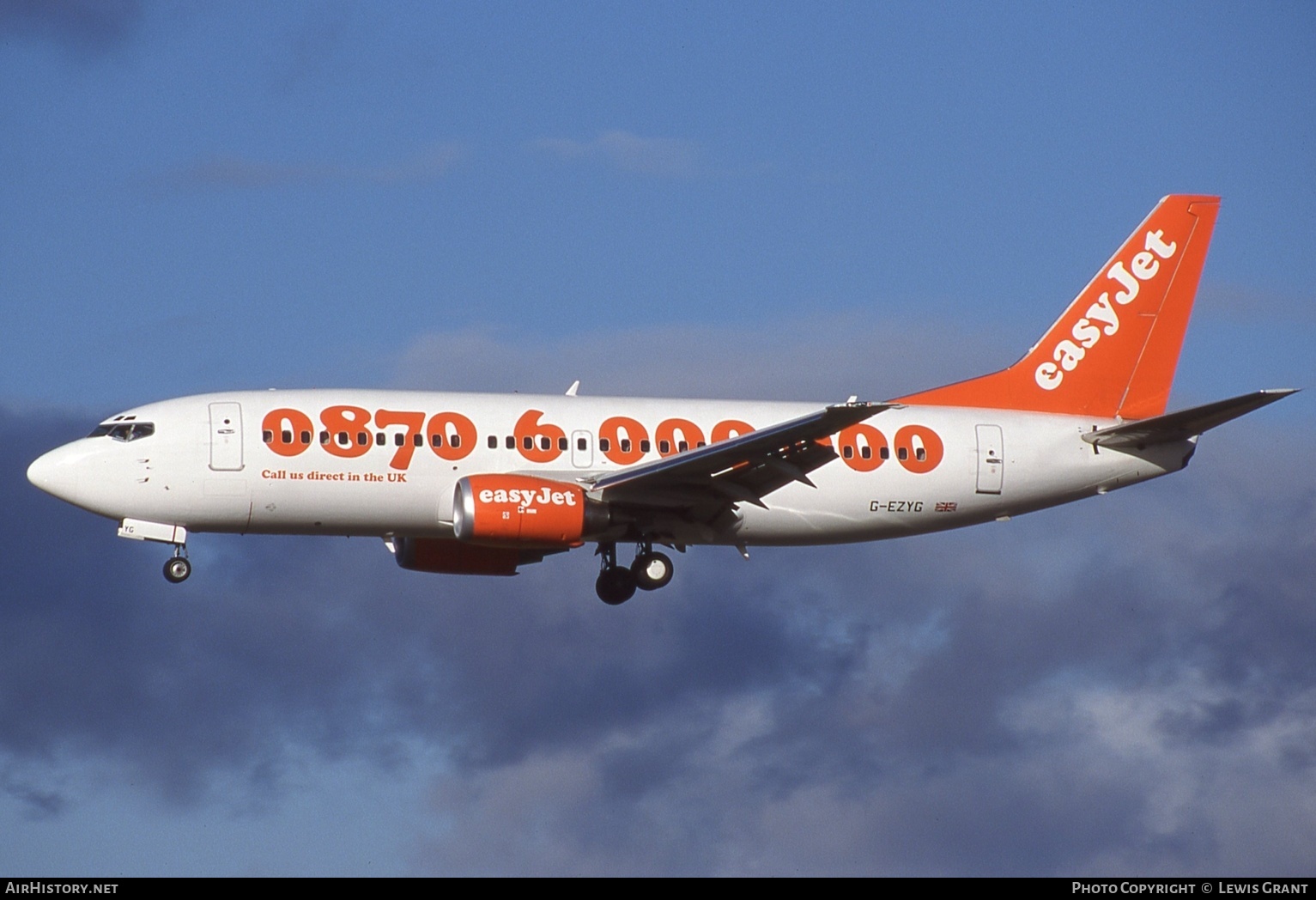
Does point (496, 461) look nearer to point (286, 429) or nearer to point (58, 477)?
point (286, 429)

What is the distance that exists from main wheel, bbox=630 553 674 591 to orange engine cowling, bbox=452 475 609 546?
11.8ft

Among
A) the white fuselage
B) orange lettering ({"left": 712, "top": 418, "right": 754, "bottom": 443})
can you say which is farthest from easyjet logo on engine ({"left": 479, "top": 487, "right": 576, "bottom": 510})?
orange lettering ({"left": 712, "top": 418, "right": 754, "bottom": 443})

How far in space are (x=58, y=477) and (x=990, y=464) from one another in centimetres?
2293

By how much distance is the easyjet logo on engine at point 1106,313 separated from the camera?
5412 centimetres

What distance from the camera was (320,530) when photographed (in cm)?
4722

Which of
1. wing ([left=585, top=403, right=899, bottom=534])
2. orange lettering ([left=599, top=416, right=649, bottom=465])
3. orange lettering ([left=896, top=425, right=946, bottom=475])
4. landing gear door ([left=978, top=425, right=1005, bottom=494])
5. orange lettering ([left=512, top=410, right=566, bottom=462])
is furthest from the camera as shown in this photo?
landing gear door ([left=978, top=425, right=1005, bottom=494])

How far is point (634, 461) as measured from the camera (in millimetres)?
48906

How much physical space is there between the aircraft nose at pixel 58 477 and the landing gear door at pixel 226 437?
132 inches

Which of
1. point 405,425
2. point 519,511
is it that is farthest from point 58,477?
point 519,511

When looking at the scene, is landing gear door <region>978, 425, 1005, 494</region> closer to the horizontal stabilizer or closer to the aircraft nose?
the horizontal stabilizer

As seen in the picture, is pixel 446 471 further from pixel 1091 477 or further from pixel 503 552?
pixel 1091 477

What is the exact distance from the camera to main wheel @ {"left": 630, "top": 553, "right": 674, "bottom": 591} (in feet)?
165

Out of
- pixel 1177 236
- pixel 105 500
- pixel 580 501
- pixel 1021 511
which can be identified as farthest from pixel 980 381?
pixel 105 500

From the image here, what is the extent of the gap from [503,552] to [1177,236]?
20706 mm
